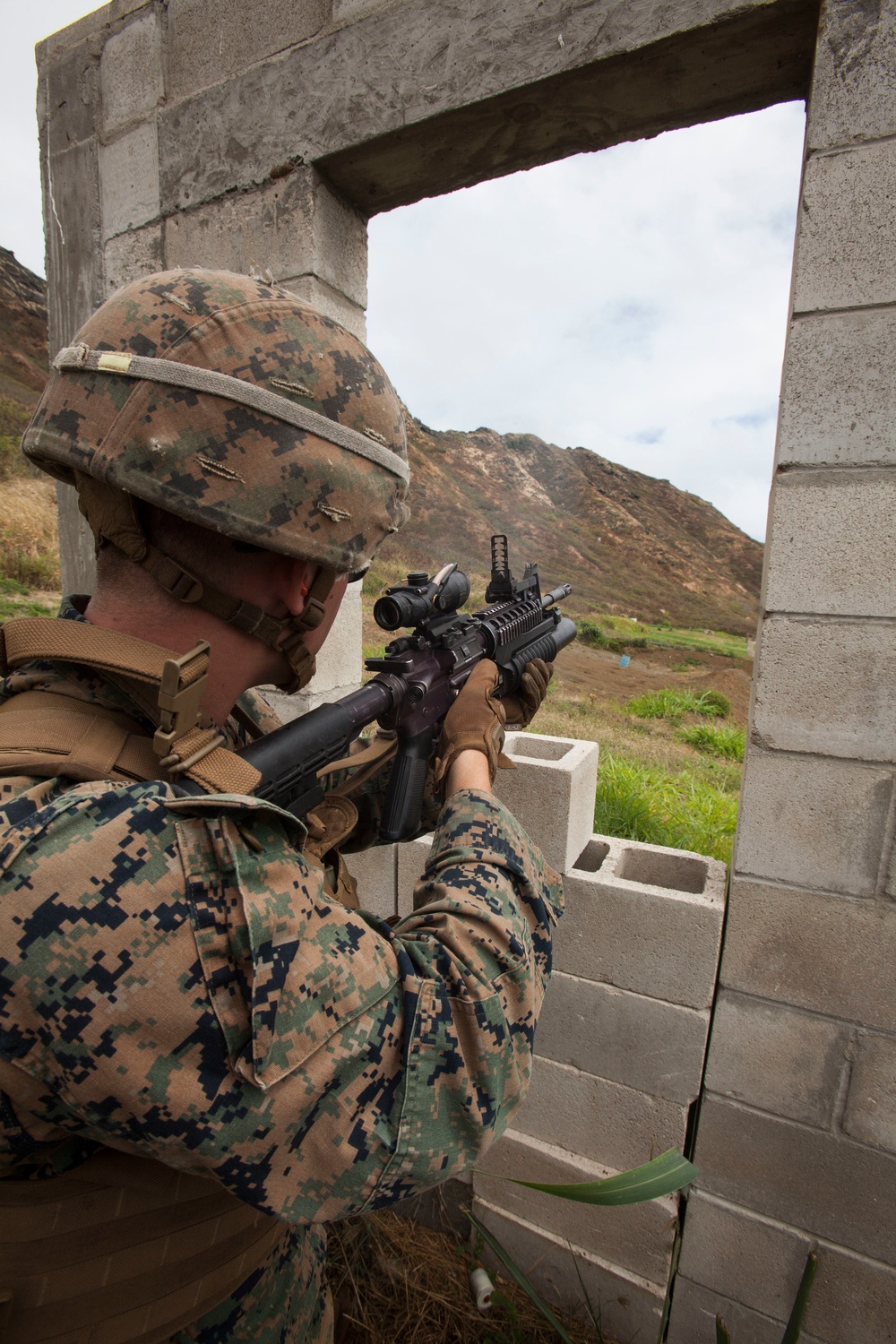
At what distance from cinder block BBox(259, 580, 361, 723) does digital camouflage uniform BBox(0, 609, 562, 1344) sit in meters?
1.59

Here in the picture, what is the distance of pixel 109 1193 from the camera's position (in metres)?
0.99

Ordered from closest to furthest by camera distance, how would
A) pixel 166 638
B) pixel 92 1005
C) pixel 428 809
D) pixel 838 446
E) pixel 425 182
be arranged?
pixel 92 1005 → pixel 166 638 → pixel 838 446 → pixel 428 809 → pixel 425 182

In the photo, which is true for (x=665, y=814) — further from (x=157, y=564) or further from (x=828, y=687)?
(x=157, y=564)

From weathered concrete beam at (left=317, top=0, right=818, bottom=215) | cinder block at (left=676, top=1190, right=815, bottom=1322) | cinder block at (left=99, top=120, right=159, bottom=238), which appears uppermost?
cinder block at (left=99, top=120, right=159, bottom=238)

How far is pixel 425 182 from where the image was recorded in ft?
7.88

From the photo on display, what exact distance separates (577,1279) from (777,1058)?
4.13ft

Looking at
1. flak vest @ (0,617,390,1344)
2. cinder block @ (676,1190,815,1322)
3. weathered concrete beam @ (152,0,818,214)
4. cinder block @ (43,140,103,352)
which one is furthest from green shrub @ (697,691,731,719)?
flak vest @ (0,617,390,1344)

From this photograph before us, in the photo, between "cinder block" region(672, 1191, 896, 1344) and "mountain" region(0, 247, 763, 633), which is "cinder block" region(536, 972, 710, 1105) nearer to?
"cinder block" region(672, 1191, 896, 1344)

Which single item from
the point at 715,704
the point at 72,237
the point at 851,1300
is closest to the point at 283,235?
the point at 72,237

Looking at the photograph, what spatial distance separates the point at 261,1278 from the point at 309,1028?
876 millimetres

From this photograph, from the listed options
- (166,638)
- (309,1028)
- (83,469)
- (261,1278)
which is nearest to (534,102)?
(83,469)

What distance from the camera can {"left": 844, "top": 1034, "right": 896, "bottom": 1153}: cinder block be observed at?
1838 mm

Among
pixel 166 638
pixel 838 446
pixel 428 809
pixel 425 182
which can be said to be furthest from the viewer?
pixel 425 182

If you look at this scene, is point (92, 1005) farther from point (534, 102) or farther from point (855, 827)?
point (534, 102)
